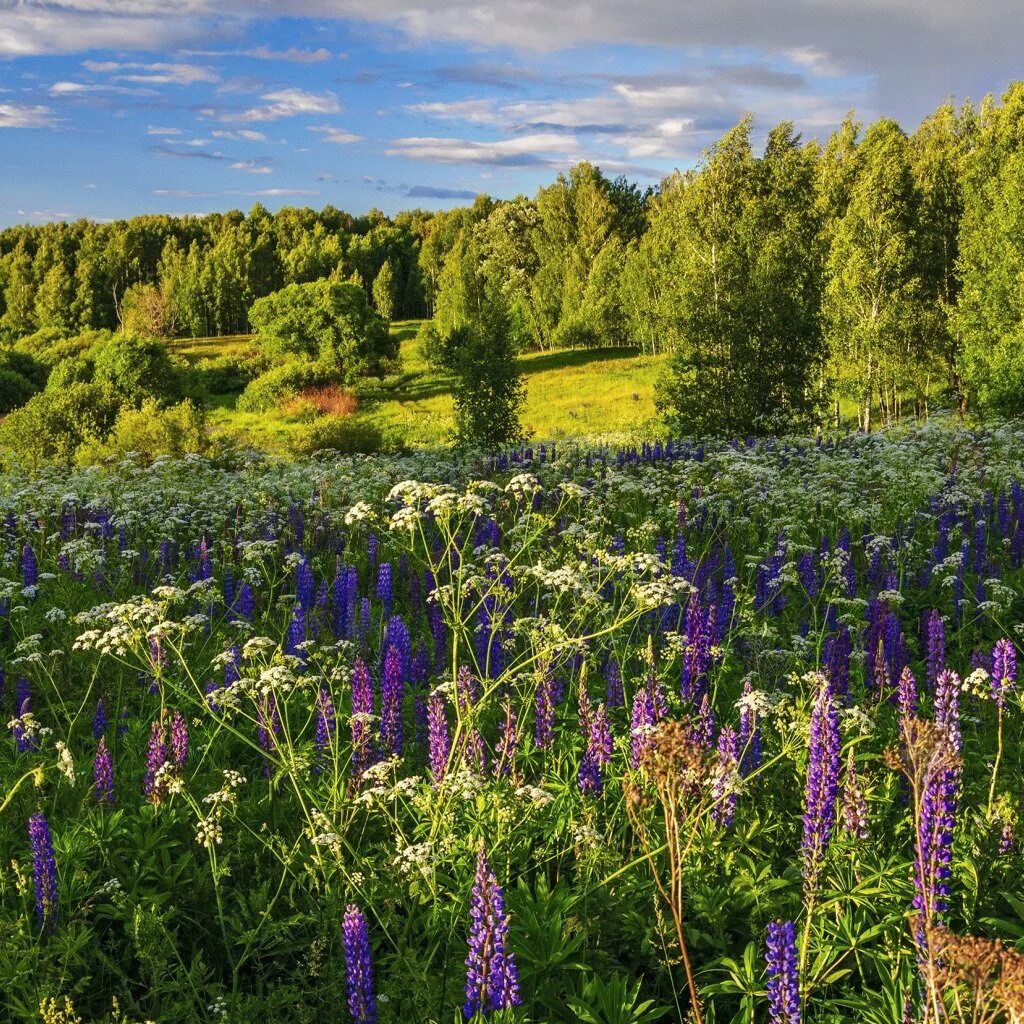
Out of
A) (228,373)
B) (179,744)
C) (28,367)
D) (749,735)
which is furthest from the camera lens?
(228,373)

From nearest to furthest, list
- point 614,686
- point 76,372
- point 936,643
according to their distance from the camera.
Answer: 1. point 936,643
2. point 614,686
3. point 76,372

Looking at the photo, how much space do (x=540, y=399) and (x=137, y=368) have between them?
23.0 m

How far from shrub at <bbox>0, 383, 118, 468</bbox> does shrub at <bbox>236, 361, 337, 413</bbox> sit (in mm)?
26766

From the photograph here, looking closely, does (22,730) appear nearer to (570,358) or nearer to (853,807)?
(853,807)

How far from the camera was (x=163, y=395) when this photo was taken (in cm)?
4878

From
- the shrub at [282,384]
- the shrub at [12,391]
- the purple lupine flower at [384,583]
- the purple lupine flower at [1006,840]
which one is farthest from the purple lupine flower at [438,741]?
the shrub at [12,391]

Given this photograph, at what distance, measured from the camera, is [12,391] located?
180 ft

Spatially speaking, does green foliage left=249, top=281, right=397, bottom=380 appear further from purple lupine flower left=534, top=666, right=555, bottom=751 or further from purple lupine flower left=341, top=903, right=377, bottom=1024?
purple lupine flower left=341, top=903, right=377, bottom=1024

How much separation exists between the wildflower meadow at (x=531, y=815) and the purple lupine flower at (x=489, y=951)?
0.01 metres

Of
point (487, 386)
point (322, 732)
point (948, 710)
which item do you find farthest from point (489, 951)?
point (487, 386)

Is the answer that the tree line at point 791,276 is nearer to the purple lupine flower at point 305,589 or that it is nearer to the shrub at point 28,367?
the purple lupine flower at point 305,589

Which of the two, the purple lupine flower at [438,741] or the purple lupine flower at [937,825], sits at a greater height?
the purple lupine flower at [937,825]

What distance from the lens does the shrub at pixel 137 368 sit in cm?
4662

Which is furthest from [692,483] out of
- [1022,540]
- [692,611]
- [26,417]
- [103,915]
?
[26,417]
